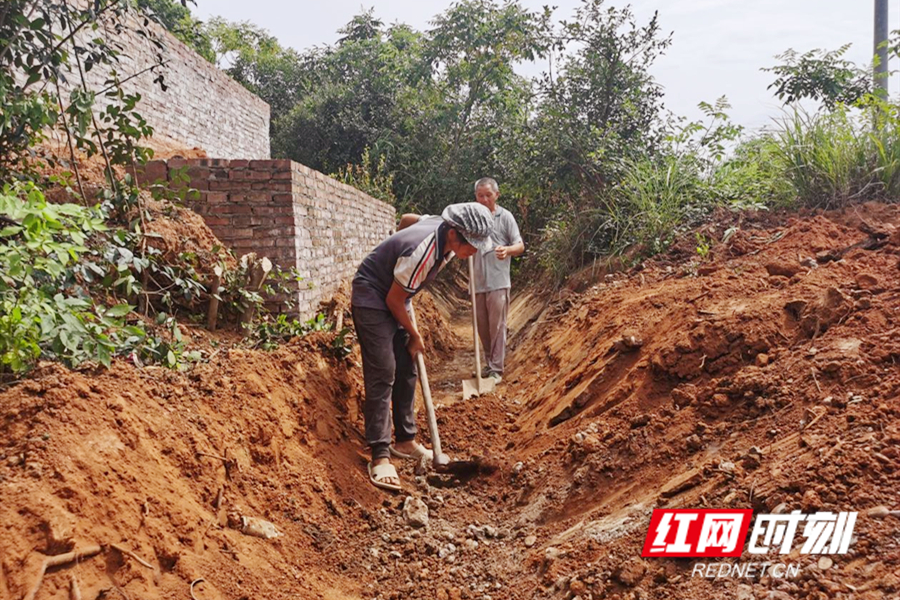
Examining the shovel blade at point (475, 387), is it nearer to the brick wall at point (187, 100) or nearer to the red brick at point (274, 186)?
the red brick at point (274, 186)

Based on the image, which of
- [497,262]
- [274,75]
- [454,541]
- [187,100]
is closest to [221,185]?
[497,262]

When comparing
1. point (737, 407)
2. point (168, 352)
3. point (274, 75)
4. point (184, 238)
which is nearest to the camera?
point (737, 407)

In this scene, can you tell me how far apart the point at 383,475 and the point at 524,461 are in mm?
946

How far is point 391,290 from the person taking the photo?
374 centimetres

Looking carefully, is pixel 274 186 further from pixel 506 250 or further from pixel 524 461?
pixel 524 461

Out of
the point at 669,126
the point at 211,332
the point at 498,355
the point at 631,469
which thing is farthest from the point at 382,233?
the point at 631,469

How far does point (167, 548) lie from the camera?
7.50ft

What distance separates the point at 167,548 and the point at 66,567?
1.15 ft

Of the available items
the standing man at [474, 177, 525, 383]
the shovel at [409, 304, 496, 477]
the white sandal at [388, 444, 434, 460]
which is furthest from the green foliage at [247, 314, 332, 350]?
the standing man at [474, 177, 525, 383]

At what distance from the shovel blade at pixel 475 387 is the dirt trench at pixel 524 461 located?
96cm

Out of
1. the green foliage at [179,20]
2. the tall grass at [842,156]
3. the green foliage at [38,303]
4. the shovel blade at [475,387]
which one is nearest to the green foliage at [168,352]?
the green foliage at [38,303]

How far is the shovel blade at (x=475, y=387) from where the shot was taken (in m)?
5.92

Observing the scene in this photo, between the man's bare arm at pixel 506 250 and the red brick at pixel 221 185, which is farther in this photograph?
the man's bare arm at pixel 506 250

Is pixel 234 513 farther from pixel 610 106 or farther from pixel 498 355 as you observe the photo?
pixel 610 106
